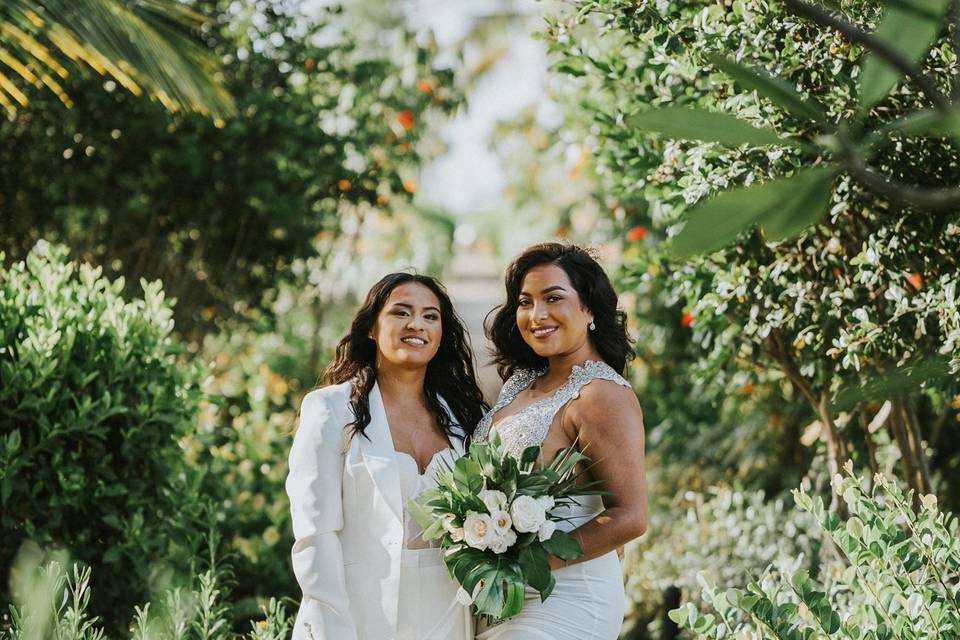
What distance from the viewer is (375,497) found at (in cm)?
273

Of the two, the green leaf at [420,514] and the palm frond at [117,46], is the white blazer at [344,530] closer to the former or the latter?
the green leaf at [420,514]

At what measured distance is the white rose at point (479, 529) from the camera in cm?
248

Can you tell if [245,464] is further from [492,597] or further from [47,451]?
[492,597]

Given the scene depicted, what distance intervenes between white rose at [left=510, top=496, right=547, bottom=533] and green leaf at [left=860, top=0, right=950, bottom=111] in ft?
5.92

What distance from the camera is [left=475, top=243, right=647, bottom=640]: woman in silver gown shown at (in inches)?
105

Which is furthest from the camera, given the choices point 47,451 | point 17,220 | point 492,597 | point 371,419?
point 17,220

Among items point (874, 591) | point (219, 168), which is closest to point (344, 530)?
point (874, 591)

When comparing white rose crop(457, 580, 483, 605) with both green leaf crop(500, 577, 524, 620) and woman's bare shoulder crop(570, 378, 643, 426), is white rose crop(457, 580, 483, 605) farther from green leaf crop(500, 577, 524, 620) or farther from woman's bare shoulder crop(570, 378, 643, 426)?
woman's bare shoulder crop(570, 378, 643, 426)

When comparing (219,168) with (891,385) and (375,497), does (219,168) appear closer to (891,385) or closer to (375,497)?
(375,497)

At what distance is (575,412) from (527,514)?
1.50 feet

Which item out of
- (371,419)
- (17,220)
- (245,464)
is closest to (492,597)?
(371,419)

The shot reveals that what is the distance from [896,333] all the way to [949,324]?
21cm

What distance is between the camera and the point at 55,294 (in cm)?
370

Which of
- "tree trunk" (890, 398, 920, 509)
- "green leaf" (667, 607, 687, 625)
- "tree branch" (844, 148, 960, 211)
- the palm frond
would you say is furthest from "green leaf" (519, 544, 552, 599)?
the palm frond
